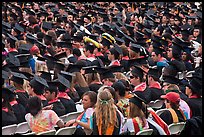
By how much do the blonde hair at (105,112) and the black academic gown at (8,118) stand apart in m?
1.46

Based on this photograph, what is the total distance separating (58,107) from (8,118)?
0.84 meters

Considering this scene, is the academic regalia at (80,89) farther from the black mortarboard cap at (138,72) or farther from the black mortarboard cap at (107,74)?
the black mortarboard cap at (138,72)

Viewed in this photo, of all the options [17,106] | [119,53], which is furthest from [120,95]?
[119,53]

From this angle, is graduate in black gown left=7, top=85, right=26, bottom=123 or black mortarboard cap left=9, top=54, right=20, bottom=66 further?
black mortarboard cap left=9, top=54, right=20, bottom=66

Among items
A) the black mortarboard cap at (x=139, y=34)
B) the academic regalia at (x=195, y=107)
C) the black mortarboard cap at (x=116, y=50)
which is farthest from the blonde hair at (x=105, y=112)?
the black mortarboard cap at (x=139, y=34)

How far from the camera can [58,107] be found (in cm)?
683

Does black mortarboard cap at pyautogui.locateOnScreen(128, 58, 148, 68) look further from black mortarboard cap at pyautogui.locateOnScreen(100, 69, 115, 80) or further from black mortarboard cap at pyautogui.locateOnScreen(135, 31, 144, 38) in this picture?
black mortarboard cap at pyautogui.locateOnScreen(135, 31, 144, 38)

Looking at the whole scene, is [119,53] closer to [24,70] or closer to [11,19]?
[24,70]

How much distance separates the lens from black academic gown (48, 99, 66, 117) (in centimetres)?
677

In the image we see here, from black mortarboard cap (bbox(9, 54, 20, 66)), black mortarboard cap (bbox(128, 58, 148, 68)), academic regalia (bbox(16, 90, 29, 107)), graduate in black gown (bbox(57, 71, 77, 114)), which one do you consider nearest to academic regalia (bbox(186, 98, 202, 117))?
graduate in black gown (bbox(57, 71, 77, 114))

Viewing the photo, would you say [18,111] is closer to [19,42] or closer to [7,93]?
[7,93]

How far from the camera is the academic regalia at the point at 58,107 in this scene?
6773 millimetres

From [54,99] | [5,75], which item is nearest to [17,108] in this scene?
[54,99]

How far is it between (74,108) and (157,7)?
16106 mm
